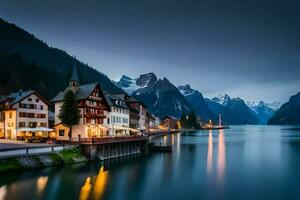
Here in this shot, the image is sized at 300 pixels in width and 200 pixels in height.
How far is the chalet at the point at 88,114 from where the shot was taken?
8069 cm

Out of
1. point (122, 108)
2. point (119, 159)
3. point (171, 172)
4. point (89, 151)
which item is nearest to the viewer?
point (171, 172)

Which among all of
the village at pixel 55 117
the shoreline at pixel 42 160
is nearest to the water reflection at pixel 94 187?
the shoreline at pixel 42 160

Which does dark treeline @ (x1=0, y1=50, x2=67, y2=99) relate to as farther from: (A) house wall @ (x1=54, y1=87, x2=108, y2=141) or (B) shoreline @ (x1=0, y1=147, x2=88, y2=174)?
(B) shoreline @ (x1=0, y1=147, x2=88, y2=174)

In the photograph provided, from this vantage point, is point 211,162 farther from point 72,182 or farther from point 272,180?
point 72,182

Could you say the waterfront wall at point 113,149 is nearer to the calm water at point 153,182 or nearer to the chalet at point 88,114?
the calm water at point 153,182

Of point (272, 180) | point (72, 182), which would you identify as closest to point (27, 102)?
point (72, 182)

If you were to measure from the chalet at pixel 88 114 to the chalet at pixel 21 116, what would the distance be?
286 inches

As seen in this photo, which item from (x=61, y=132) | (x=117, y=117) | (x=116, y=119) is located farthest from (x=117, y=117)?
(x=61, y=132)

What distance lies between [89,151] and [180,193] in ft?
97.3

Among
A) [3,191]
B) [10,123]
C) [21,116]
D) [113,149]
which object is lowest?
[3,191]

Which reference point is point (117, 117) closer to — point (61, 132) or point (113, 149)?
point (61, 132)

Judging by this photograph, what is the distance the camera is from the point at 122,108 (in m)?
106

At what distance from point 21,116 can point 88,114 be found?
19291mm

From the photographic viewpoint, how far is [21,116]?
86250 mm
